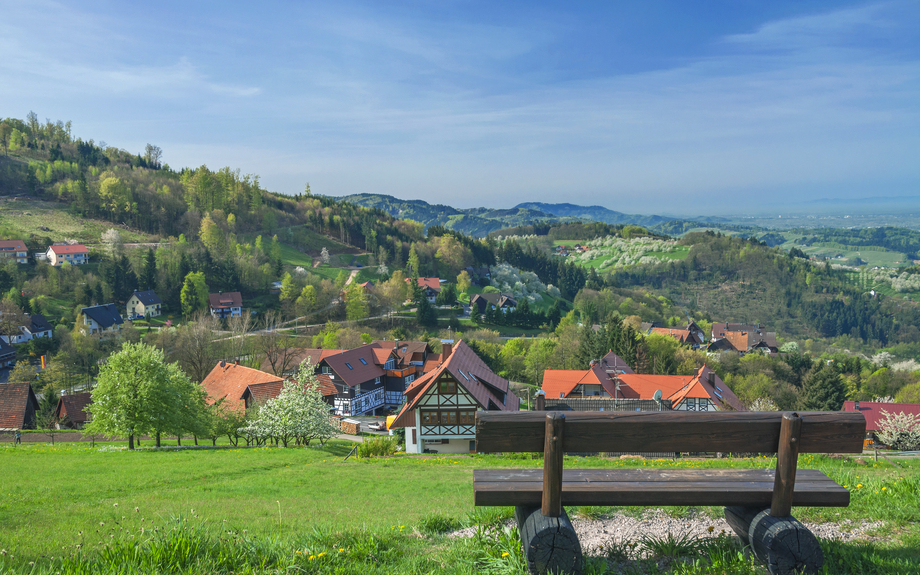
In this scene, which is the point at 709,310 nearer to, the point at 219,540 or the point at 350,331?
the point at 350,331

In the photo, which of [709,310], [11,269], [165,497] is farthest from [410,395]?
[709,310]

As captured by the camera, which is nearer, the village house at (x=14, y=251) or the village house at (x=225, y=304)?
the village house at (x=14, y=251)

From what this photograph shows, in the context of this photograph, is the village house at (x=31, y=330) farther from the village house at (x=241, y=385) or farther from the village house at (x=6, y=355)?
the village house at (x=241, y=385)

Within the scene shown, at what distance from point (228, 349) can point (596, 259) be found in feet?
533

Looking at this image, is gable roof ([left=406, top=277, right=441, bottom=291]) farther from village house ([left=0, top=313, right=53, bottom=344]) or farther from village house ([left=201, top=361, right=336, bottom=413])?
village house ([left=201, top=361, right=336, bottom=413])

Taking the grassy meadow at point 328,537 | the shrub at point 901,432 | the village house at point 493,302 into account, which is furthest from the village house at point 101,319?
the shrub at point 901,432

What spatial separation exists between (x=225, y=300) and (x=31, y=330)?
79.2 feet

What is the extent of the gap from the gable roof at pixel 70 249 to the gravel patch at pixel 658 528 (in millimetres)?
98488

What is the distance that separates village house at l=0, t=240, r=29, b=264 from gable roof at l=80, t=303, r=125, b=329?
67.1 ft

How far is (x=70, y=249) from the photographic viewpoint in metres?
80.9

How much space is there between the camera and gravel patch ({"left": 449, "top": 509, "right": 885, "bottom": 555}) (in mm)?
4617

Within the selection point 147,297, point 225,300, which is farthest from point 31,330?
point 225,300

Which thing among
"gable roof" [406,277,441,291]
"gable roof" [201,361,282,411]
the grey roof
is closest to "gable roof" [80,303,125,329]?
the grey roof

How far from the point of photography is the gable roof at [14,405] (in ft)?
105
